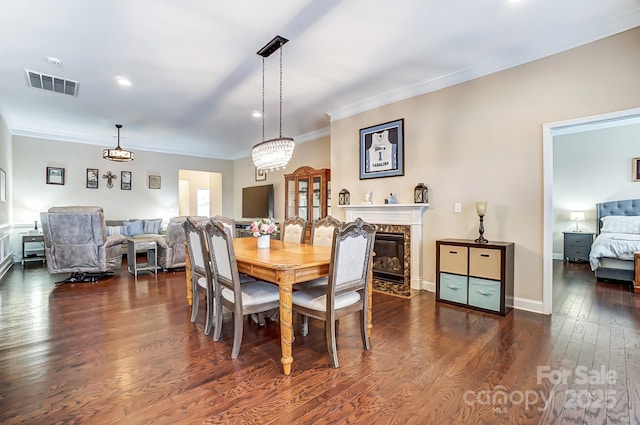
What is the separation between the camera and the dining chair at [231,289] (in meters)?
2.36

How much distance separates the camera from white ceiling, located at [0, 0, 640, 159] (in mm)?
2592

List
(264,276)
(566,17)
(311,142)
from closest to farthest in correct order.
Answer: (264,276)
(566,17)
(311,142)

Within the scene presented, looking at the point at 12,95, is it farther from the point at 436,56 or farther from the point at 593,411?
the point at 593,411

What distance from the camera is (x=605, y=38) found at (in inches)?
115

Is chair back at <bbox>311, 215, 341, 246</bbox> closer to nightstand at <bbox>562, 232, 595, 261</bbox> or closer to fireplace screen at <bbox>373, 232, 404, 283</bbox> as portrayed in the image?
fireplace screen at <bbox>373, 232, 404, 283</bbox>

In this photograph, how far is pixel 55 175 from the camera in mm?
6652

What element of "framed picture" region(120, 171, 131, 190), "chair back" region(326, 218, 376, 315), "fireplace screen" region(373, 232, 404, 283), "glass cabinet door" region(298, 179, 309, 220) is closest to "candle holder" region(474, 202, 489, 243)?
"fireplace screen" region(373, 232, 404, 283)

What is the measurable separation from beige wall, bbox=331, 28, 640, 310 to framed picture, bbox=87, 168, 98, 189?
6.71 m

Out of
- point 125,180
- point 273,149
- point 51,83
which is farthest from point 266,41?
point 125,180

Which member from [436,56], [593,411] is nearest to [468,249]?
[593,411]

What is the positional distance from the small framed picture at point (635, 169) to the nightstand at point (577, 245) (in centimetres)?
123

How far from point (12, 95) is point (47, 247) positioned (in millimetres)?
2305

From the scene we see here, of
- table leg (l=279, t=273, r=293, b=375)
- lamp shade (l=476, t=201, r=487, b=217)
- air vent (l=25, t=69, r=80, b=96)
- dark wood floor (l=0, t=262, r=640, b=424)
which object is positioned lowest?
dark wood floor (l=0, t=262, r=640, b=424)

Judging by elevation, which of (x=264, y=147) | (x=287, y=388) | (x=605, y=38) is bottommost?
(x=287, y=388)
